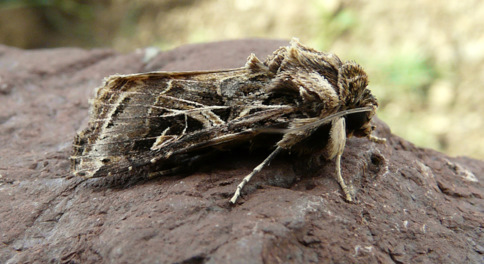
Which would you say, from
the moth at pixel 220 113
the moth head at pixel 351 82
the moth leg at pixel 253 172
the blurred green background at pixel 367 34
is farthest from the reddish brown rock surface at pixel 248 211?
the blurred green background at pixel 367 34

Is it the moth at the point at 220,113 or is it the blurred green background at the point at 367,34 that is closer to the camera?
the moth at the point at 220,113

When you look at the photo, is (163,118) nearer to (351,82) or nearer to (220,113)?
(220,113)

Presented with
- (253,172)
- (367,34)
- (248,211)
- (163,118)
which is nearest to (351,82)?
(253,172)

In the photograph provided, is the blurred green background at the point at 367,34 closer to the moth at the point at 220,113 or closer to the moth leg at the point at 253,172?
the moth at the point at 220,113

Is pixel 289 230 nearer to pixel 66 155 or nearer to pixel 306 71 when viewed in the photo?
Answer: pixel 306 71

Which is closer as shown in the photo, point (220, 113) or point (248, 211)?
point (248, 211)

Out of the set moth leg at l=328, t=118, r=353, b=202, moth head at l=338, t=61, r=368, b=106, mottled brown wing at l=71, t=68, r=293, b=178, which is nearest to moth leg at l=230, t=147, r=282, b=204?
mottled brown wing at l=71, t=68, r=293, b=178
